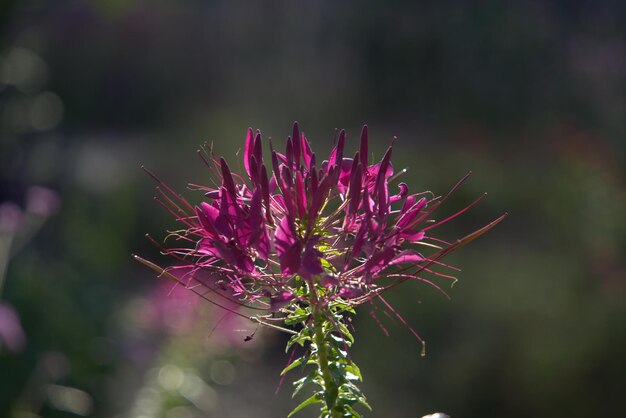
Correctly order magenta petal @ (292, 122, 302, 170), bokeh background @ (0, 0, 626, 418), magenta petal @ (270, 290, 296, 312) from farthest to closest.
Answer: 1. bokeh background @ (0, 0, 626, 418)
2. magenta petal @ (292, 122, 302, 170)
3. magenta petal @ (270, 290, 296, 312)

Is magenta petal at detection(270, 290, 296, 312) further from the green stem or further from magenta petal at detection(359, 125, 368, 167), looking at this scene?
magenta petal at detection(359, 125, 368, 167)

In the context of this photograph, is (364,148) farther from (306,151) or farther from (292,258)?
(292,258)

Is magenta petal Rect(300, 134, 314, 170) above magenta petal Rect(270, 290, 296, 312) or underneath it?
above

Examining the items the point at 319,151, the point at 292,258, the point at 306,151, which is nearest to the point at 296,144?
the point at 306,151

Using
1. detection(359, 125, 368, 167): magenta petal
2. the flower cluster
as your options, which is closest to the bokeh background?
the flower cluster

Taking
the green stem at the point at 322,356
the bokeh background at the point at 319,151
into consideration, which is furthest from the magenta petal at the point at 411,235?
the bokeh background at the point at 319,151

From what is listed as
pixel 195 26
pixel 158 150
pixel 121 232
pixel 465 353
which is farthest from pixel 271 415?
pixel 195 26

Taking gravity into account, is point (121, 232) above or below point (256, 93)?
below

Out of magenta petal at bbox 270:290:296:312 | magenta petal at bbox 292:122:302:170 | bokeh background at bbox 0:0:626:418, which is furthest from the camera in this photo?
bokeh background at bbox 0:0:626:418

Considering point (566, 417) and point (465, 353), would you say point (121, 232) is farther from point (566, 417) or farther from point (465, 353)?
point (566, 417)

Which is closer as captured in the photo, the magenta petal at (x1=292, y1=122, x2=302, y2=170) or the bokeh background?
the magenta petal at (x1=292, y1=122, x2=302, y2=170)
